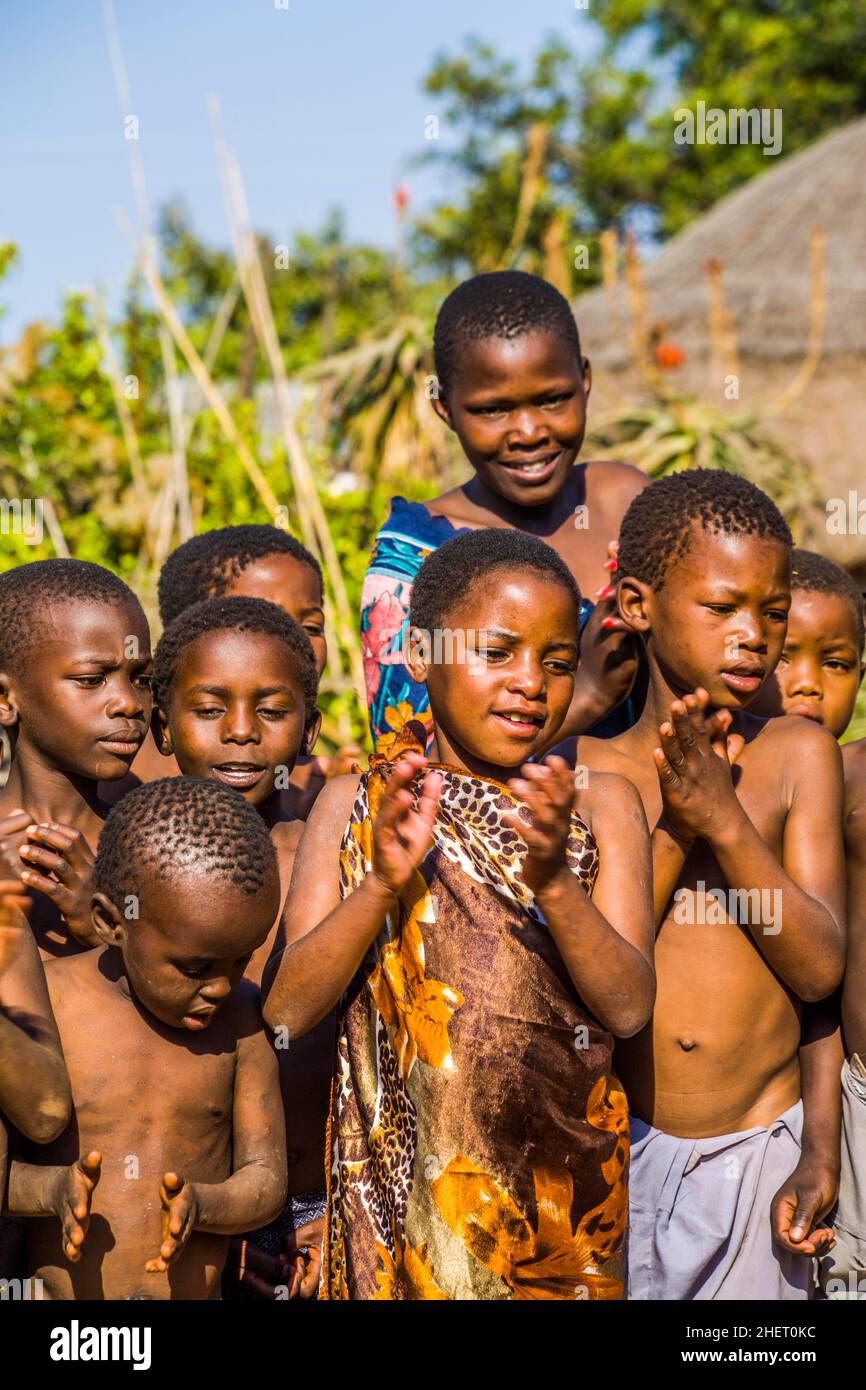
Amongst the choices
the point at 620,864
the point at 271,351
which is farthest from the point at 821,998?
the point at 271,351

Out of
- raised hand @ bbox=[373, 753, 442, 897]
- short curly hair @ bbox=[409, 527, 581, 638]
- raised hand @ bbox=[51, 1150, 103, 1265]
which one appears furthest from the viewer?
short curly hair @ bbox=[409, 527, 581, 638]

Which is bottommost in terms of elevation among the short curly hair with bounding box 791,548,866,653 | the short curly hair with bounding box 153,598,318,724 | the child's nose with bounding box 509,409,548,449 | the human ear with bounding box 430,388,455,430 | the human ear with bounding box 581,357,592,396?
the short curly hair with bounding box 153,598,318,724

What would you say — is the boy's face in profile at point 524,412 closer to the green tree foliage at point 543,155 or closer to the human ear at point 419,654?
Result: the human ear at point 419,654

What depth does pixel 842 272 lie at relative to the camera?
11.5 m

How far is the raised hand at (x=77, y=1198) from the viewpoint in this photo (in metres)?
2.17

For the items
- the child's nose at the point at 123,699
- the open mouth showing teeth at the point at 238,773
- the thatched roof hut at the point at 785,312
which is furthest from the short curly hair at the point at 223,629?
the thatched roof hut at the point at 785,312

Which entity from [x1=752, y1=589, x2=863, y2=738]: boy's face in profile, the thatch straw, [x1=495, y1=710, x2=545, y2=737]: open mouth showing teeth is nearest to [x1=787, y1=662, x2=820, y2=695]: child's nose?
[x1=752, y1=589, x2=863, y2=738]: boy's face in profile

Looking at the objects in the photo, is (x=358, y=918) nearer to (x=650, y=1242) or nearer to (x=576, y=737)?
(x=576, y=737)

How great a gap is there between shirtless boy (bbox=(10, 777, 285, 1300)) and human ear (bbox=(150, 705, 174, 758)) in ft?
1.74

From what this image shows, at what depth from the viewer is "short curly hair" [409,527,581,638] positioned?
2.66 meters

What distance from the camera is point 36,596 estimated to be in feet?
9.60

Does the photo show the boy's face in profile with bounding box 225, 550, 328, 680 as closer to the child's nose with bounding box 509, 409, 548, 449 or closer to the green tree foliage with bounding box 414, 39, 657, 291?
the child's nose with bounding box 509, 409, 548, 449

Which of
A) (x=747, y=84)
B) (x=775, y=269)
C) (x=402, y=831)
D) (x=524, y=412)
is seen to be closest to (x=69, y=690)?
(x=402, y=831)

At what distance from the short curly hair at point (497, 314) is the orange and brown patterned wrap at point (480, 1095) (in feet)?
4.36
